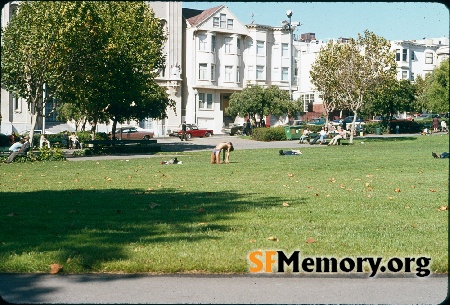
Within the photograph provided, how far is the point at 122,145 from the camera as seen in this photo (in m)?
33.8

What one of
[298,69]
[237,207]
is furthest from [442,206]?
[298,69]

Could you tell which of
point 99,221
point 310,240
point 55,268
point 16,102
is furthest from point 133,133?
point 55,268

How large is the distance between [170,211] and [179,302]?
5.70m

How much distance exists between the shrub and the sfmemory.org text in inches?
1762

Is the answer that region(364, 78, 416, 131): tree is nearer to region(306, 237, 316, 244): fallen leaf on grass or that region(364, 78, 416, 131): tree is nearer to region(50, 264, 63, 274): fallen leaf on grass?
region(306, 237, 316, 244): fallen leaf on grass

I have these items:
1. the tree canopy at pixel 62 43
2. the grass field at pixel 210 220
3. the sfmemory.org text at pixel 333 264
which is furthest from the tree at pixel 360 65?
the sfmemory.org text at pixel 333 264

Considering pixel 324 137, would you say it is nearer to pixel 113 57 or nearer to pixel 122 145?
pixel 122 145

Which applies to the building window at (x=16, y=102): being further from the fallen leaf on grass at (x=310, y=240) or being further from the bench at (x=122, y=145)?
the bench at (x=122, y=145)

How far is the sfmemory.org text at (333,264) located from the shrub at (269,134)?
1762 inches

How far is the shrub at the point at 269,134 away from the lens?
5112 centimetres

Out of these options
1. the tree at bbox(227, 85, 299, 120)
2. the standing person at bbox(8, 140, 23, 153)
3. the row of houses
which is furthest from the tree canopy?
the tree at bbox(227, 85, 299, 120)

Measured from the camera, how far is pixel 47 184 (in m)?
16.6

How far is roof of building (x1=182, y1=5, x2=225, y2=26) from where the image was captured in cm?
793

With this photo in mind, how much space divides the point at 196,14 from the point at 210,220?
293 cm
